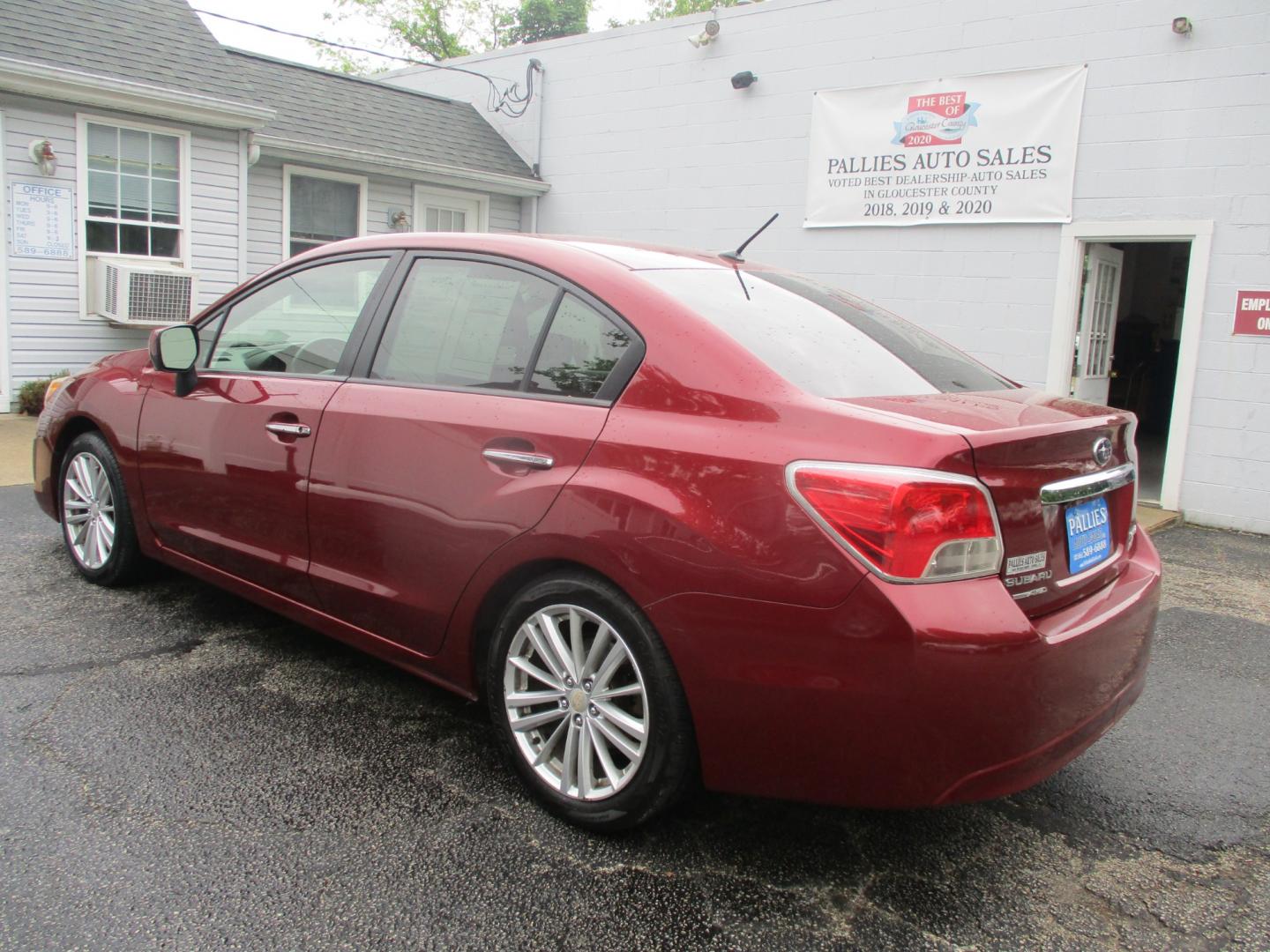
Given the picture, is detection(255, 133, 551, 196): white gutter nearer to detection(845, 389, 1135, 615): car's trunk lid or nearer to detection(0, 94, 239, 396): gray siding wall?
detection(0, 94, 239, 396): gray siding wall

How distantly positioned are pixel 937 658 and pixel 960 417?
0.61m

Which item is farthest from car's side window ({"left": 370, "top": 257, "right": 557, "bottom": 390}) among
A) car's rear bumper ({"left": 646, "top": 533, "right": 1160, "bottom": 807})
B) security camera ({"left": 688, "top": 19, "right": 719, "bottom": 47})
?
security camera ({"left": 688, "top": 19, "right": 719, "bottom": 47})

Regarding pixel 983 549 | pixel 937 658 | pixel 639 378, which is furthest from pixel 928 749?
pixel 639 378

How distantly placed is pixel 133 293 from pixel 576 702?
→ 27.7 ft

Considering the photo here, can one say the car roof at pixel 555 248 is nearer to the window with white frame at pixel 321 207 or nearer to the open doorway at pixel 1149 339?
the open doorway at pixel 1149 339

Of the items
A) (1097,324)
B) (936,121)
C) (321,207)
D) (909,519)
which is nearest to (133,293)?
(321,207)

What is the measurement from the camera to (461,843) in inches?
101

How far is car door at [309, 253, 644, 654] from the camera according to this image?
2.67 metres

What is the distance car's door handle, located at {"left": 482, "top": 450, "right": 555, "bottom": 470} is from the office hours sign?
7.33 m

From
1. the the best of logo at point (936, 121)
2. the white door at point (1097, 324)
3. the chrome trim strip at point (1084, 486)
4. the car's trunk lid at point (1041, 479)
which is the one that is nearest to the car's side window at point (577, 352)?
the car's trunk lid at point (1041, 479)

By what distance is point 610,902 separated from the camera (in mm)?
2322

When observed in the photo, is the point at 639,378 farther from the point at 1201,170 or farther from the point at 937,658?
the point at 1201,170

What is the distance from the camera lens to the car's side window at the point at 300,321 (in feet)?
11.1

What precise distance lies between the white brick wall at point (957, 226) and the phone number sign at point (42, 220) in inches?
220
